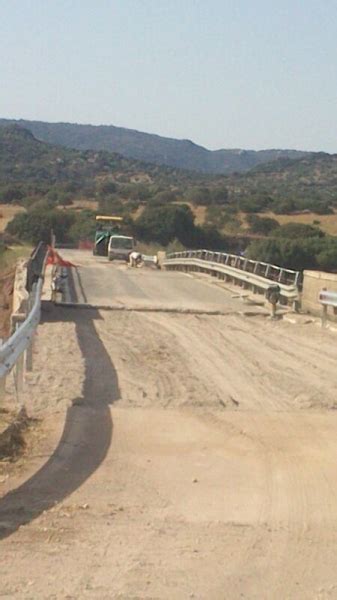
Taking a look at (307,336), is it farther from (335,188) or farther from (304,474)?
(335,188)

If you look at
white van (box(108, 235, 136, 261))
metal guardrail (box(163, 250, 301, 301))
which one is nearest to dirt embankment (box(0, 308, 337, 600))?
metal guardrail (box(163, 250, 301, 301))

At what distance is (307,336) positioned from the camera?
19.1 m

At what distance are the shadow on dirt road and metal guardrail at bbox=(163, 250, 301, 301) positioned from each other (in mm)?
10865

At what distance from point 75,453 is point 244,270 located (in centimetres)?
2438

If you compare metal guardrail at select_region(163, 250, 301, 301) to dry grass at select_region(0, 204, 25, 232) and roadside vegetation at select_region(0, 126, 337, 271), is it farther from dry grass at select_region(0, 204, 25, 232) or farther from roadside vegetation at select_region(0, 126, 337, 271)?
dry grass at select_region(0, 204, 25, 232)

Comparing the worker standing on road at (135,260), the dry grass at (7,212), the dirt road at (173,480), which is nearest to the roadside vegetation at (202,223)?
the dry grass at (7,212)

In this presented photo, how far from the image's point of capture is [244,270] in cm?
3341

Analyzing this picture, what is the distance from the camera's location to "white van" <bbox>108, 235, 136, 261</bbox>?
5495cm

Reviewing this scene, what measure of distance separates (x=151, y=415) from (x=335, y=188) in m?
186

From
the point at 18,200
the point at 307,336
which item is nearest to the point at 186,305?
the point at 307,336

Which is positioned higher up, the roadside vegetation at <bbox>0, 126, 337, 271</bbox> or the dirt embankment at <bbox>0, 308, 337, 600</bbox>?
the dirt embankment at <bbox>0, 308, 337, 600</bbox>

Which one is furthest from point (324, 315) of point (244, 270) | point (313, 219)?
point (313, 219)

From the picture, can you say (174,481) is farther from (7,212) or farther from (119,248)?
(7,212)

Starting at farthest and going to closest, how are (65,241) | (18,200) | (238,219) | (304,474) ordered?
1. (18,200)
2. (238,219)
3. (65,241)
4. (304,474)
